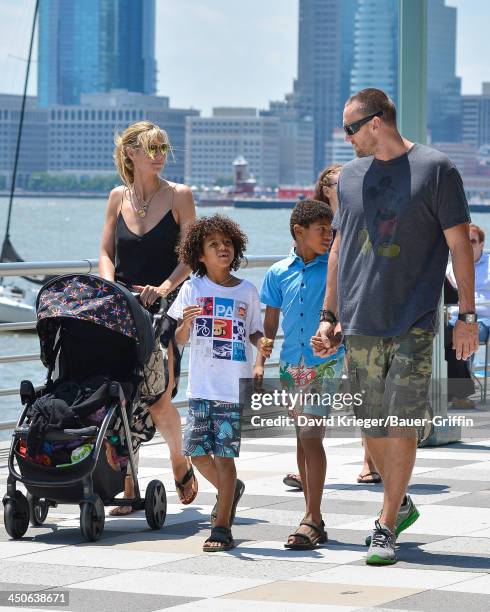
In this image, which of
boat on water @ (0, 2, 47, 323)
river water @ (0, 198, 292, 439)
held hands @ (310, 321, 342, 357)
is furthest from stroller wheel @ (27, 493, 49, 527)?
boat on water @ (0, 2, 47, 323)

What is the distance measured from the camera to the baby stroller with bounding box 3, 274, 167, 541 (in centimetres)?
658

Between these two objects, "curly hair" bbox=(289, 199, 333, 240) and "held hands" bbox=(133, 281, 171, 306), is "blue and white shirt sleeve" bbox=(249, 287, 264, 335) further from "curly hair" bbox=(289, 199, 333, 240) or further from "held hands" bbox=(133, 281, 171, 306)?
"held hands" bbox=(133, 281, 171, 306)

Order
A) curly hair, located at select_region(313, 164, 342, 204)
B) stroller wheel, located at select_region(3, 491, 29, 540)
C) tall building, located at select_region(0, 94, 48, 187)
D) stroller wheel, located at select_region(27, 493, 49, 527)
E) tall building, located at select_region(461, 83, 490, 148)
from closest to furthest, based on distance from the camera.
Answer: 1. stroller wheel, located at select_region(3, 491, 29, 540)
2. stroller wheel, located at select_region(27, 493, 49, 527)
3. curly hair, located at select_region(313, 164, 342, 204)
4. tall building, located at select_region(461, 83, 490, 148)
5. tall building, located at select_region(0, 94, 48, 187)

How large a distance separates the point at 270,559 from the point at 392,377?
0.79 m

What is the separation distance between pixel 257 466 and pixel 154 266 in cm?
163

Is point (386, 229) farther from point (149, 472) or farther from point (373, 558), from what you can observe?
point (149, 472)

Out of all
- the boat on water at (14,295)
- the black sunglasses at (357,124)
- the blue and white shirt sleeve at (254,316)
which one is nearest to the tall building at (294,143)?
the boat on water at (14,295)

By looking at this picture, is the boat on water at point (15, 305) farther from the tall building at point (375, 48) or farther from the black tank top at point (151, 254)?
the tall building at point (375, 48)

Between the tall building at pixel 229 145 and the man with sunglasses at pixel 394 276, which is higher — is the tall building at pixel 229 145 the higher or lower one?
the higher one

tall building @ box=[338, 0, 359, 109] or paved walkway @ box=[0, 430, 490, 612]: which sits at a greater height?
tall building @ box=[338, 0, 359, 109]

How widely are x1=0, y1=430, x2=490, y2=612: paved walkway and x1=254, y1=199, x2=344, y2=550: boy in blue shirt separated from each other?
1.27ft

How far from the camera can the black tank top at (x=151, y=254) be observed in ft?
24.1

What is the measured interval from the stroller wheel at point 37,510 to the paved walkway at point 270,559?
0.04m

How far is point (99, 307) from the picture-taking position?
6.68 meters
